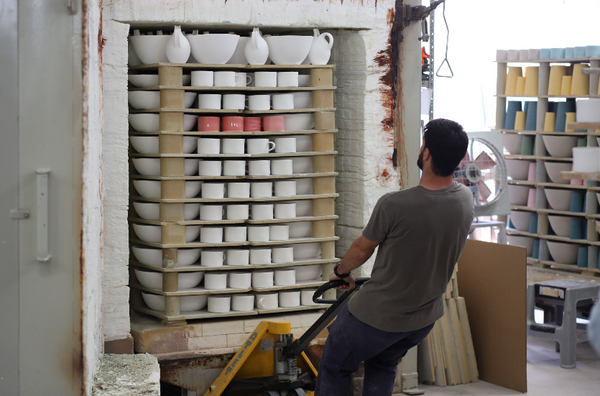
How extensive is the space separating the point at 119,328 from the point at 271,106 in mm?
1369

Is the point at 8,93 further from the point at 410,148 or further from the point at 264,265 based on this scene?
the point at 410,148

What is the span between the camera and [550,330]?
4473 millimetres

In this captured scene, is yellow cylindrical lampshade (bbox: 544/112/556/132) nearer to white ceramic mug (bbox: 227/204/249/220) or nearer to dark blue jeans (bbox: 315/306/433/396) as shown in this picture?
white ceramic mug (bbox: 227/204/249/220)

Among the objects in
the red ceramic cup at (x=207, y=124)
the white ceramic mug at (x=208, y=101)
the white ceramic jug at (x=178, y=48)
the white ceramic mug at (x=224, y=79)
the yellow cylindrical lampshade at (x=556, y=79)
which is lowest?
→ the red ceramic cup at (x=207, y=124)

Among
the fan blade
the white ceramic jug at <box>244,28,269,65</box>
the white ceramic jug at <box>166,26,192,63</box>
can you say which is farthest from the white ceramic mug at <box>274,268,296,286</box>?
the fan blade

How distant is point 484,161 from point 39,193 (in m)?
3.41

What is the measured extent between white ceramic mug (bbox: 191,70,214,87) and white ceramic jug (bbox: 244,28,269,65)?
8.5 inches

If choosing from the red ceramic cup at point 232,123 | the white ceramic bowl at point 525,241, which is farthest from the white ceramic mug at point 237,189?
the white ceramic bowl at point 525,241

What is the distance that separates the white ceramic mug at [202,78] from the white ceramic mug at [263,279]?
1.01 metres

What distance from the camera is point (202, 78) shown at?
130 inches

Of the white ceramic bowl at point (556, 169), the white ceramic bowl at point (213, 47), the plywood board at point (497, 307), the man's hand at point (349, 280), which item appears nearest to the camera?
the man's hand at point (349, 280)

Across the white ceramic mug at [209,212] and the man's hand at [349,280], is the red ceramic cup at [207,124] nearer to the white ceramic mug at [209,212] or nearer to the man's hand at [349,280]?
the white ceramic mug at [209,212]

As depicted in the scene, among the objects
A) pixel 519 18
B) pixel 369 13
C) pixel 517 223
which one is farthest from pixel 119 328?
pixel 519 18

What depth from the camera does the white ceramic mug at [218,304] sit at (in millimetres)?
3422
